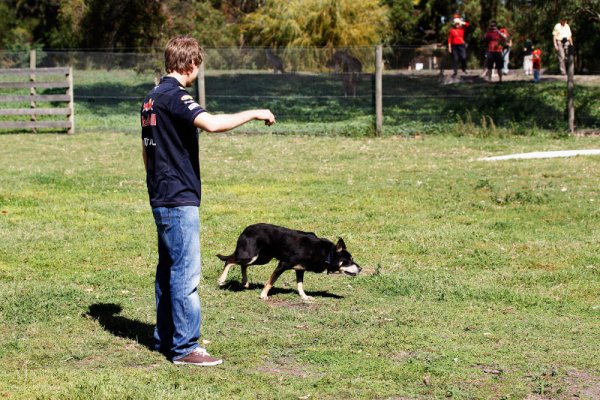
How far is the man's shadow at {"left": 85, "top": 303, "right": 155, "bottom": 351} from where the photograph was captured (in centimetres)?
711

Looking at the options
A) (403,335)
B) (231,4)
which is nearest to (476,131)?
(403,335)

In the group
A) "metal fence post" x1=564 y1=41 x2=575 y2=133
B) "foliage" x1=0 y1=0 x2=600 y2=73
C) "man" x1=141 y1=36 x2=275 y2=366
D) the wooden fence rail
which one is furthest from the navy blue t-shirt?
"foliage" x1=0 y1=0 x2=600 y2=73

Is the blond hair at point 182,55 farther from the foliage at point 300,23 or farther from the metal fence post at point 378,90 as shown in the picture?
the foliage at point 300,23

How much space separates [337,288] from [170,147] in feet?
9.86

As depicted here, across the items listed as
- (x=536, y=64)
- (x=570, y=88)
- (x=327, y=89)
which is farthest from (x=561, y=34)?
(x=327, y=89)

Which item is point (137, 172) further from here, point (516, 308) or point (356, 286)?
point (516, 308)

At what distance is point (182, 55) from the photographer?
6.27 meters

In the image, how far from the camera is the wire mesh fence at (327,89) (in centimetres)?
2405

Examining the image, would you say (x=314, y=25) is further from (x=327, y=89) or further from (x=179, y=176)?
(x=179, y=176)

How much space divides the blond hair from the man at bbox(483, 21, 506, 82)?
20.7 metres

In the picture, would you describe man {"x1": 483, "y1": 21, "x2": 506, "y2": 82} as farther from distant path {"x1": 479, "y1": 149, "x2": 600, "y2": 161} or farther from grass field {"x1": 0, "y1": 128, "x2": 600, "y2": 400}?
grass field {"x1": 0, "y1": 128, "x2": 600, "y2": 400}

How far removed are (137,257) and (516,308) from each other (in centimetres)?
394

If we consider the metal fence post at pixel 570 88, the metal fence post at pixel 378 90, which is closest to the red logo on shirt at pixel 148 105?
the metal fence post at pixel 378 90

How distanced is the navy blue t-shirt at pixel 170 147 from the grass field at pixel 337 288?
115 cm
